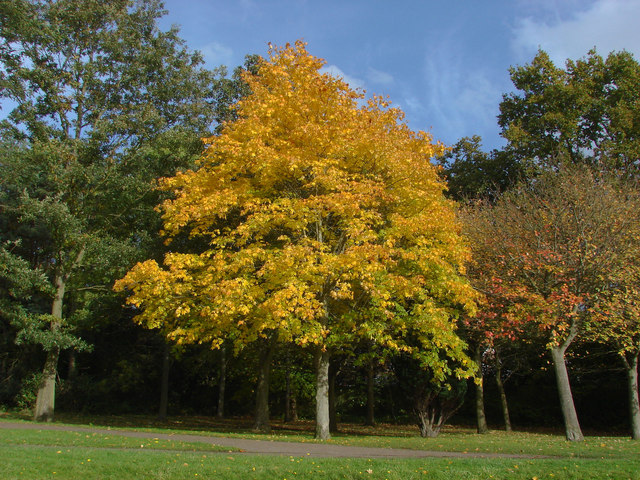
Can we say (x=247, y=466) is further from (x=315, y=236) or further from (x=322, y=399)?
(x=315, y=236)

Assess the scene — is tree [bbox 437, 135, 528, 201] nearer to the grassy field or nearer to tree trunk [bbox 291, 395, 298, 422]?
tree trunk [bbox 291, 395, 298, 422]

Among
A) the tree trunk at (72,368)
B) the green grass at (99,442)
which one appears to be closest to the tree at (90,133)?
the tree trunk at (72,368)

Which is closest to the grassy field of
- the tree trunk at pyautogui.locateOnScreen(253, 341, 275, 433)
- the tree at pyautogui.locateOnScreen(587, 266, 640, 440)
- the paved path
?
the paved path

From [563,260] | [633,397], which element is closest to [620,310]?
[563,260]

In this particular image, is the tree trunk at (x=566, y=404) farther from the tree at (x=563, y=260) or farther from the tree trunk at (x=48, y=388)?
the tree trunk at (x=48, y=388)

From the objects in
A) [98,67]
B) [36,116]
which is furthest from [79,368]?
[98,67]

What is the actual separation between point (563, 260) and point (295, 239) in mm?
7664

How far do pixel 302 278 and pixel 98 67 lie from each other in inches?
574

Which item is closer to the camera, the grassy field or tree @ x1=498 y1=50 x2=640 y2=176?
the grassy field

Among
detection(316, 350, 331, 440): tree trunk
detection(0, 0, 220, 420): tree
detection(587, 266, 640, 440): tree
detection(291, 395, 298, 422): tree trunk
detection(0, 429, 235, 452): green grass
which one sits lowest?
detection(291, 395, 298, 422): tree trunk

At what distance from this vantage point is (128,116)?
1891 centimetres

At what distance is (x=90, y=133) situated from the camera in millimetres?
18391

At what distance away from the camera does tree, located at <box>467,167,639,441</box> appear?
13.5 metres

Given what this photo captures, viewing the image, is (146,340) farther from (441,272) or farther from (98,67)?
(441,272)
